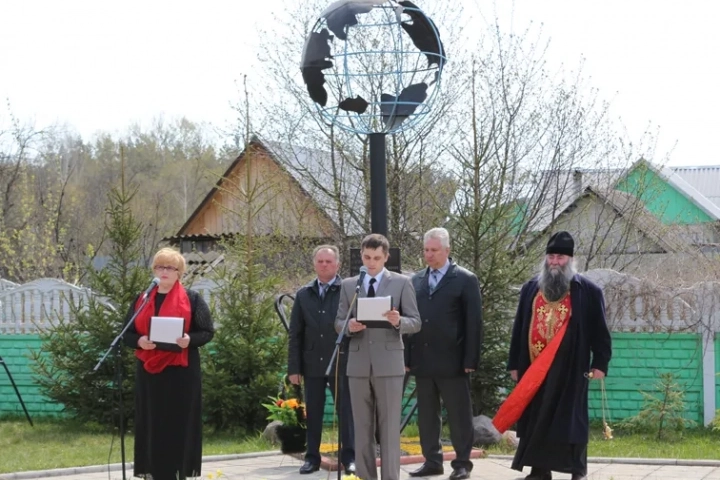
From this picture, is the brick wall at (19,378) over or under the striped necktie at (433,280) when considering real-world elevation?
under

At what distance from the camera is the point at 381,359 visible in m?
7.90

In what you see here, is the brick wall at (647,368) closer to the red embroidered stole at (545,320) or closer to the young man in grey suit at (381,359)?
the red embroidered stole at (545,320)

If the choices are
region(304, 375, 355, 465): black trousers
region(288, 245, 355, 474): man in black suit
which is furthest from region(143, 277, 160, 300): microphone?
region(304, 375, 355, 465): black trousers

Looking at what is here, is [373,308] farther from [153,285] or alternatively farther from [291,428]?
[291,428]

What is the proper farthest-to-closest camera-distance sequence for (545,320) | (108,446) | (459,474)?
(108,446) → (459,474) → (545,320)

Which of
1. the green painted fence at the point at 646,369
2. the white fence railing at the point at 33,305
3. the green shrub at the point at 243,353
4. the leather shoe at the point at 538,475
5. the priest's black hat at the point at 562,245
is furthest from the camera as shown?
the white fence railing at the point at 33,305

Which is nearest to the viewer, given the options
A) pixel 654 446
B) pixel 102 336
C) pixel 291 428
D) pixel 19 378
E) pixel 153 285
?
pixel 153 285

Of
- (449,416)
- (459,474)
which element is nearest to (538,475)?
(459,474)

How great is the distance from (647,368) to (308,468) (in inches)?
176

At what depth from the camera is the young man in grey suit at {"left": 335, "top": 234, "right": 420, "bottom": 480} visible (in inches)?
311

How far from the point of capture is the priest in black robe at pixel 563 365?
8.19 meters

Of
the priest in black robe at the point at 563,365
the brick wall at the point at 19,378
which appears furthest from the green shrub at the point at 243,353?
the priest in black robe at the point at 563,365

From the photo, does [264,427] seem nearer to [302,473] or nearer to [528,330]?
[302,473]

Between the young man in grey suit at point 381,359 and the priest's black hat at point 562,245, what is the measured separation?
110 cm
